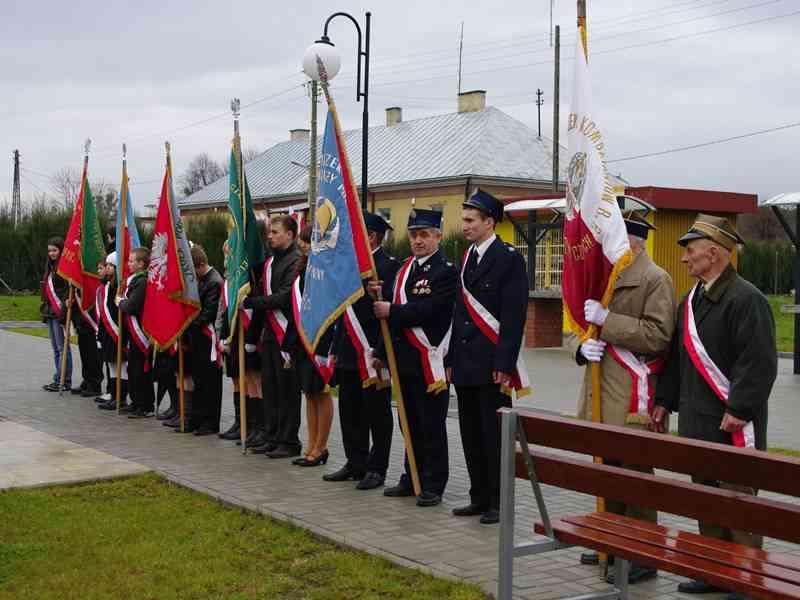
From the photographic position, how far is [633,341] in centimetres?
569

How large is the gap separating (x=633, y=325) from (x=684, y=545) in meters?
1.73

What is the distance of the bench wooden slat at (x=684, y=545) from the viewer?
3.83 metres

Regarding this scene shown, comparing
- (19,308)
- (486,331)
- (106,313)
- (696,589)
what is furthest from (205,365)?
(19,308)

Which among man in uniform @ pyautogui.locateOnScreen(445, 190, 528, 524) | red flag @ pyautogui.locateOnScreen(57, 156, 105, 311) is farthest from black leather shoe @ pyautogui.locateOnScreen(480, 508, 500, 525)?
red flag @ pyautogui.locateOnScreen(57, 156, 105, 311)

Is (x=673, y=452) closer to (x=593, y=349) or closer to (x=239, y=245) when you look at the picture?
(x=593, y=349)

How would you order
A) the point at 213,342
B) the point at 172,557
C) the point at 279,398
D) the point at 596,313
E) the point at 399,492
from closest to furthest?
the point at 596,313, the point at 172,557, the point at 399,492, the point at 279,398, the point at 213,342

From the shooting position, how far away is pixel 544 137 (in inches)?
2136

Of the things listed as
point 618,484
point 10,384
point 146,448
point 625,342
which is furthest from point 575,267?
point 10,384

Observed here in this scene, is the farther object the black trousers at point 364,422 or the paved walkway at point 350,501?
the black trousers at point 364,422

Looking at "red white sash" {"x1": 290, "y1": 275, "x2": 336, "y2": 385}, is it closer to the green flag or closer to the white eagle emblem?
the green flag

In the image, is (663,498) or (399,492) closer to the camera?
(663,498)

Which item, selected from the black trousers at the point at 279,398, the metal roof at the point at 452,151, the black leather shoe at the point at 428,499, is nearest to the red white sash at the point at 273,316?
the black trousers at the point at 279,398

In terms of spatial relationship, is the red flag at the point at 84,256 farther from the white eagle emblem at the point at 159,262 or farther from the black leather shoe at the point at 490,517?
the black leather shoe at the point at 490,517

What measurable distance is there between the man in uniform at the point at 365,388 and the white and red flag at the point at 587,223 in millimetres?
2348
